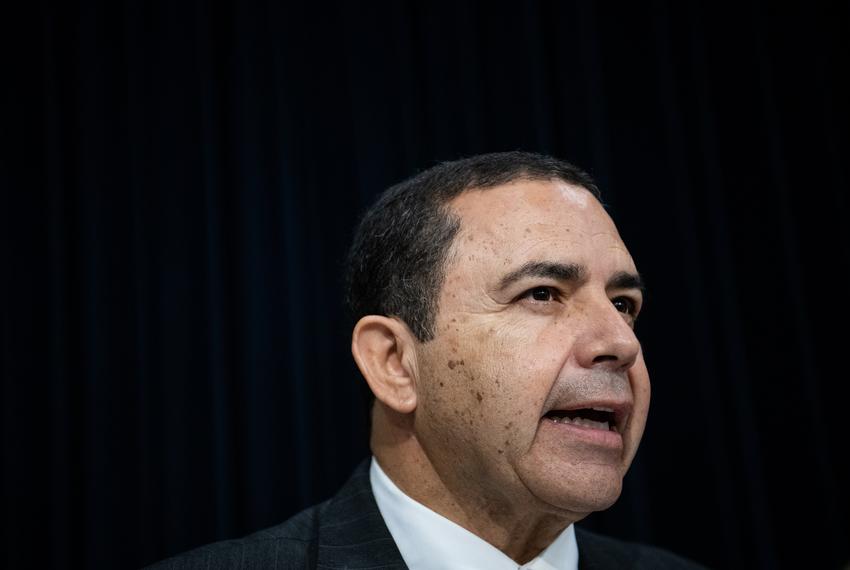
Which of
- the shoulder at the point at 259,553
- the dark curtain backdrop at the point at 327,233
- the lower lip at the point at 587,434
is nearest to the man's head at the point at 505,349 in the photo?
the lower lip at the point at 587,434

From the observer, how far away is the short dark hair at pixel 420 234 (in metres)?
1.58

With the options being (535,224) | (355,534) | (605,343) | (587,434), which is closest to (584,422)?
(587,434)

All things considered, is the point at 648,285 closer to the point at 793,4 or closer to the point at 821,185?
the point at 821,185

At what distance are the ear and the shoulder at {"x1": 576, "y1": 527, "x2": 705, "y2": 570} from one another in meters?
0.56

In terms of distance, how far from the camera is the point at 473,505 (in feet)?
5.02

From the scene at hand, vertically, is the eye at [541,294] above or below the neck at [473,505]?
above

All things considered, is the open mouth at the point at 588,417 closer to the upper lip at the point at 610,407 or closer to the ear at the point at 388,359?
the upper lip at the point at 610,407

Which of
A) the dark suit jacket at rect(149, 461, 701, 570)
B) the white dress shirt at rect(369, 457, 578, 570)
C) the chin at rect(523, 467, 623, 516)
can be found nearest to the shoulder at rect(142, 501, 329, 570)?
the dark suit jacket at rect(149, 461, 701, 570)

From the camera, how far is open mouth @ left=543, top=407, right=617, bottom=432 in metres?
1.44

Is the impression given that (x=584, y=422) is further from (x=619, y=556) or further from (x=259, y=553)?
(x=259, y=553)

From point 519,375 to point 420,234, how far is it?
15.6 inches

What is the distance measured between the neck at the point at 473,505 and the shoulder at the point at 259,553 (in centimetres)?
23

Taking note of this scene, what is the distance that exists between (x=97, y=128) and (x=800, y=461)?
2.42m

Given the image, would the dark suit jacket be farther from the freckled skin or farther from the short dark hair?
the short dark hair
